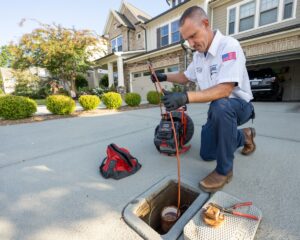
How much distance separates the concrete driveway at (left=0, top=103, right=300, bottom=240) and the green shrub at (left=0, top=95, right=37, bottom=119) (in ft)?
6.74

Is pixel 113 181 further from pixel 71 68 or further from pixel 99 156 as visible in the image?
pixel 71 68

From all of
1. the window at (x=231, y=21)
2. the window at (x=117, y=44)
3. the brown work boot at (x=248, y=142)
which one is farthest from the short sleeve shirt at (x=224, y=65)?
the window at (x=117, y=44)

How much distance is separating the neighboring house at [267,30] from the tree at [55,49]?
7.94 meters

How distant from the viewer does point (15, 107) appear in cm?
415

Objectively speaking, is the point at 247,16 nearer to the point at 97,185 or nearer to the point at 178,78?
the point at 178,78

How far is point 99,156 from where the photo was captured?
201cm

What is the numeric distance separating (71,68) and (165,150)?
11.7 meters

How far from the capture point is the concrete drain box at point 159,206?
0.93 meters

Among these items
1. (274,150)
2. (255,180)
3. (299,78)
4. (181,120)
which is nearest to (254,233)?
(255,180)

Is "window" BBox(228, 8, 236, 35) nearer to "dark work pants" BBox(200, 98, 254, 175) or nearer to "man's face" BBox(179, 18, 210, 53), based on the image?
"man's face" BBox(179, 18, 210, 53)

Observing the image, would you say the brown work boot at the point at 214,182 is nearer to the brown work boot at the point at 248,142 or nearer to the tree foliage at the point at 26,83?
the brown work boot at the point at 248,142

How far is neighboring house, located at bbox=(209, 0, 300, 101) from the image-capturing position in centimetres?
578

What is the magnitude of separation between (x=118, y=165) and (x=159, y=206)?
0.51 meters

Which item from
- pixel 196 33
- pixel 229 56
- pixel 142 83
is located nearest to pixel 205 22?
pixel 196 33
